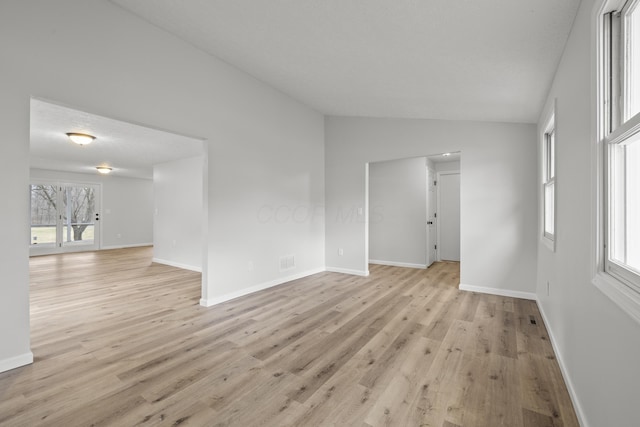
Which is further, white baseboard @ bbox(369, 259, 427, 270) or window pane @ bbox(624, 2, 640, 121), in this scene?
white baseboard @ bbox(369, 259, 427, 270)

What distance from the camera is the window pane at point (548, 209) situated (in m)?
3.01

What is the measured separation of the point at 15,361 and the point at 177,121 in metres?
2.45

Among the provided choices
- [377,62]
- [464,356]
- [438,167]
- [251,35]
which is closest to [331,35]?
[377,62]

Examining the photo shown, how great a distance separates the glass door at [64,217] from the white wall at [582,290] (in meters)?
11.0

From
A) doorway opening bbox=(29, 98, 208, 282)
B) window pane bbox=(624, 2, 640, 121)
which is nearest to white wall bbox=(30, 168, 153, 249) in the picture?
doorway opening bbox=(29, 98, 208, 282)

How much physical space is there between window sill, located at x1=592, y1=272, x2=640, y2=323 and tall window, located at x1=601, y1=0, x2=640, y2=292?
0.02 metres

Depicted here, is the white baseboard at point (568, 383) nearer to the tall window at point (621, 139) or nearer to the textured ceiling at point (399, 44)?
the tall window at point (621, 139)

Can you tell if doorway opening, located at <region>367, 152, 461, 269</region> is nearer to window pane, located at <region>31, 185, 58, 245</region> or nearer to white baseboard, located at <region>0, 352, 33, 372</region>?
white baseboard, located at <region>0, 352, 33, 372</region>

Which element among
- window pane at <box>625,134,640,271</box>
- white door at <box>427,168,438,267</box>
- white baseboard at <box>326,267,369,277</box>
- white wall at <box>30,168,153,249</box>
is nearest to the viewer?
window pane at <box>625,134,640,271</box>

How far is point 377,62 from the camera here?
9.43 feet

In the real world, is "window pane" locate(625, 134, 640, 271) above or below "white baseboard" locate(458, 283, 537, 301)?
above

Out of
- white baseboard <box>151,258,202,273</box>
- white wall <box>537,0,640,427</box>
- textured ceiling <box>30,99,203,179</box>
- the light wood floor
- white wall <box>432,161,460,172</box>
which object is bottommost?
the light wood floor

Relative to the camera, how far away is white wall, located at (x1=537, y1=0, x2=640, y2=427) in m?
1.08

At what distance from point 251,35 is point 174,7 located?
713 millimetres
